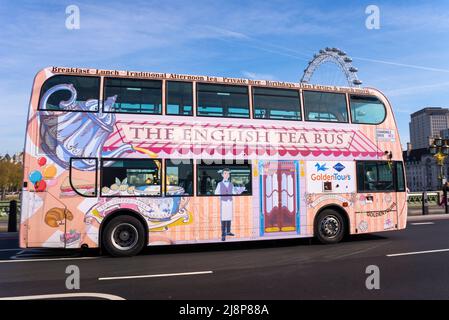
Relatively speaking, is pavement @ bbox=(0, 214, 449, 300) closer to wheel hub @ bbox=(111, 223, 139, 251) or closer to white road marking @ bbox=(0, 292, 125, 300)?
white road marking @ bbox=(0, 292, 125, 300)

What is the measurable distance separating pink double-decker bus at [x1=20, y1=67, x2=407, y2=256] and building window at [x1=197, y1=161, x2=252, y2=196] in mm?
27

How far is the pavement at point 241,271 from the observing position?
5824mm

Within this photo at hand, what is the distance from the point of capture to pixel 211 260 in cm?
859

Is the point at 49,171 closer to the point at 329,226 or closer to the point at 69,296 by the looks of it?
the point at 69,296

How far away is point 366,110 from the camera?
11.2m

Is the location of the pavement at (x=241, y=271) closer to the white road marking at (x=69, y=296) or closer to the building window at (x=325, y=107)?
the white road marking at (x=69, y=296)

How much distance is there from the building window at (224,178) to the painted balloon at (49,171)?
11.1 feet

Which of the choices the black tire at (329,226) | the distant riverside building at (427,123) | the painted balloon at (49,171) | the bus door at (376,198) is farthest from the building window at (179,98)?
the distant riverside building at (427,123)

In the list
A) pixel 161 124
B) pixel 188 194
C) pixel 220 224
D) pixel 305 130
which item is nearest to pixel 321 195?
pixel 305 130

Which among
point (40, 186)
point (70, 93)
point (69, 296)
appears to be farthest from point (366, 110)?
point (69, 296)

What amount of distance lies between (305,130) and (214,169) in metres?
2.80

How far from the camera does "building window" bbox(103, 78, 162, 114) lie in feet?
30.0
